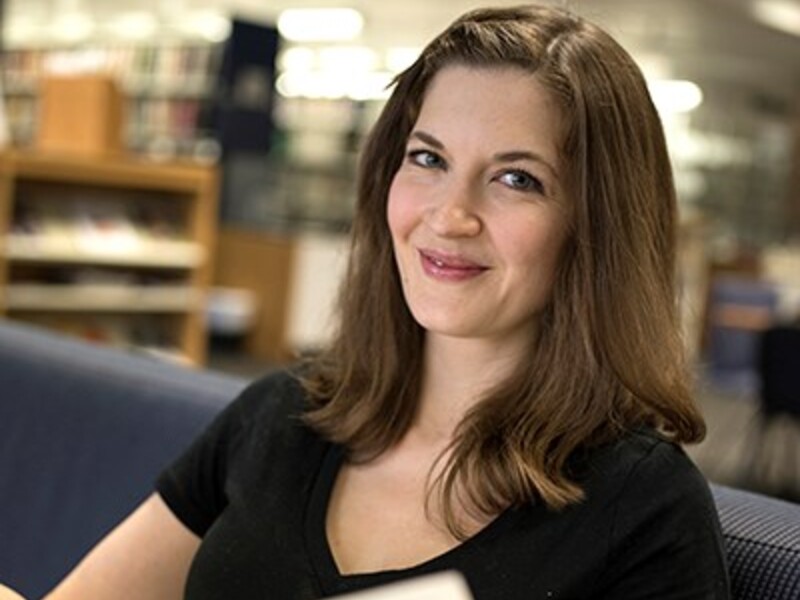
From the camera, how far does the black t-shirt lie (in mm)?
1062

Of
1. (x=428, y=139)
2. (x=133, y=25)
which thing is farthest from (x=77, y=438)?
(x=133, y=25)

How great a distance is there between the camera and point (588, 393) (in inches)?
46.8

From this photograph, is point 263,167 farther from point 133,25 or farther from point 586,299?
point 586,299

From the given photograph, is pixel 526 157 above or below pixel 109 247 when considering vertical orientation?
above

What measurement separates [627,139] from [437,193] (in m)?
0.19

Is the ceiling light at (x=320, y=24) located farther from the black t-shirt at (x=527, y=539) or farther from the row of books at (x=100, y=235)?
the black t-shirt at (x=527, y=539)

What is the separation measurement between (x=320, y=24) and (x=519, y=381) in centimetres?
1049

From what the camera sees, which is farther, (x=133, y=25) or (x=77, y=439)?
(x=133, y=25)

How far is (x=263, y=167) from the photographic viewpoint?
8.24m

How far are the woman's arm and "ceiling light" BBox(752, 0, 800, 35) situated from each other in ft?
28.6

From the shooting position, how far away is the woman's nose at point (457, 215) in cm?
118

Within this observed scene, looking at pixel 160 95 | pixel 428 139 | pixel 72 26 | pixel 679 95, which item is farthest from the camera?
pixel 72 26

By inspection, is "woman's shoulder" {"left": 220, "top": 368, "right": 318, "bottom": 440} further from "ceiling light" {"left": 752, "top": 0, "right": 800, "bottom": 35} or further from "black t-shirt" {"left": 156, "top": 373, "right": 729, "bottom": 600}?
"ceiling light" {"left": 752, "top": 0, "right": 800, "bottom": 35}

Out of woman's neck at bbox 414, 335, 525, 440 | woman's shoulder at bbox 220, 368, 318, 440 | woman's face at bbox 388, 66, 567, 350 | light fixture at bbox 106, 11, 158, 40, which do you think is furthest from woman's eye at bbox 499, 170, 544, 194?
light fixture at bbox 106, 11, 158, 40
